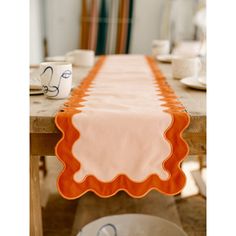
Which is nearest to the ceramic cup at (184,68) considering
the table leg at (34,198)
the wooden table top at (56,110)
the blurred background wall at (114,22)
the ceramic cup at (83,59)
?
the wooden table top at (56,110)

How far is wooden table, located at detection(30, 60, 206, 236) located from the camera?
90 centimetres

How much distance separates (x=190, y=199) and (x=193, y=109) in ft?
3.85

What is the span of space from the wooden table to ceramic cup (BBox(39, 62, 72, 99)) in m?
0.03

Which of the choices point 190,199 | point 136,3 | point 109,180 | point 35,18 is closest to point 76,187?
point 109,180

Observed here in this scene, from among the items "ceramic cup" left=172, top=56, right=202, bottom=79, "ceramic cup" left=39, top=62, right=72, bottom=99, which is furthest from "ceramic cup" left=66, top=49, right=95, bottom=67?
"ceramic cup" left=39, top=62, right=72, bottom=99

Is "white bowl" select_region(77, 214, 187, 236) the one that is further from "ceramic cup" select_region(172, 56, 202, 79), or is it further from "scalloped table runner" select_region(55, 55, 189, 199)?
"ceramic cup" select_region(172, 56, 202, 79)

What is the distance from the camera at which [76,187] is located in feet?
2.90

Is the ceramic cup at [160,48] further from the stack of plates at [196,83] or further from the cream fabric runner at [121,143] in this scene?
the cream fabric runner at [121,143]
